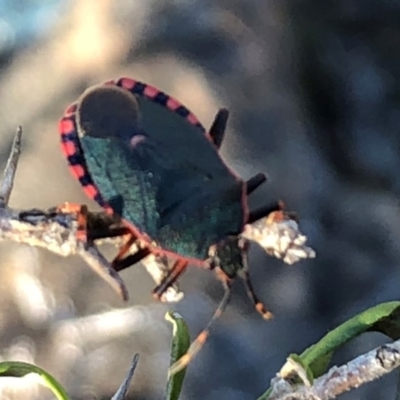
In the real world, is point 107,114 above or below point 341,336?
above

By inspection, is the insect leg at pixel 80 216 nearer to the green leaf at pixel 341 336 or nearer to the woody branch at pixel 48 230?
the woody branch at pixel 48 230

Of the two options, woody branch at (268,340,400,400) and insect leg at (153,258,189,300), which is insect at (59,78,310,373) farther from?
woody branch at (268,340,400,400)

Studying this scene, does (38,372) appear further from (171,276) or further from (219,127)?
(219,127)

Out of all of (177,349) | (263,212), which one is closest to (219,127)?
(263,212)

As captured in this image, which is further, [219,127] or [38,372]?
[219,127]

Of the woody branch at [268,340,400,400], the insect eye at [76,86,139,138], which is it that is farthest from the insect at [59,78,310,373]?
the woody branch at [268,340,400,400]

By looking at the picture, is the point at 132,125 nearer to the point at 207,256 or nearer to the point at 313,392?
the point at 207,256

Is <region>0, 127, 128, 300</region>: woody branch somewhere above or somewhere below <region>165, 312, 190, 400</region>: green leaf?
above

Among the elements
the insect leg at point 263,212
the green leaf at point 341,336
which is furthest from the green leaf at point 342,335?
the insect leg at point 263,212
